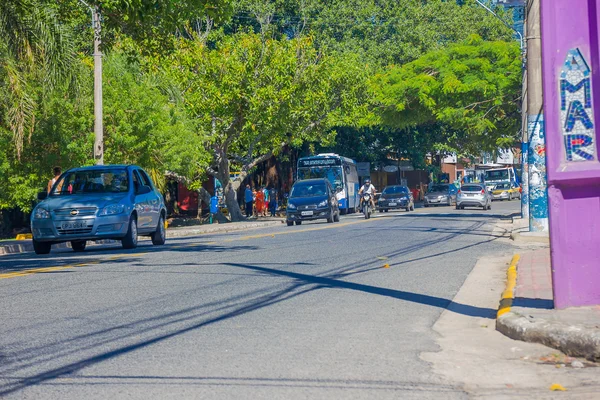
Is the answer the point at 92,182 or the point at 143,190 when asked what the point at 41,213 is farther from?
the point at 143,190

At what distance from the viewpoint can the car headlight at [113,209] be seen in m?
18.4

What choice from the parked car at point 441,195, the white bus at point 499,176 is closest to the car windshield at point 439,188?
the parked car at point 441,195

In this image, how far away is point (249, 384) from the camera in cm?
615

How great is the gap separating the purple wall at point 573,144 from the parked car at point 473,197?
45.7 metres

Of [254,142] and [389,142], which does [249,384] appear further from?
[389,142]

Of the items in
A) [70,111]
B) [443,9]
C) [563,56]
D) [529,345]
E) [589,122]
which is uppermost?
[443,9]

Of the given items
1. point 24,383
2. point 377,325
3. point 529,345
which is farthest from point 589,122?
point 24,383

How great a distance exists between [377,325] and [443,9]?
5779cm

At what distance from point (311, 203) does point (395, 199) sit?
1870 cm

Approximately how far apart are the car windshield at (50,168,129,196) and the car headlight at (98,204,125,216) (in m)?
1.06

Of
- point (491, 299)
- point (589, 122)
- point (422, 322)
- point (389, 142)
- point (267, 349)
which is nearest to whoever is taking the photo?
point (267, 349)

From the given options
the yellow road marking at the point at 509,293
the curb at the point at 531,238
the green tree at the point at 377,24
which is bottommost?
the yellow road marking at the point at 509,293

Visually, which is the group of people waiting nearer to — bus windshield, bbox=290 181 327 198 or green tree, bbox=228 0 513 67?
green tree, bbox=228 0 513 67

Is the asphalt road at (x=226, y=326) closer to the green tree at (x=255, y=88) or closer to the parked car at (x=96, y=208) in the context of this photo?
the parked car at (x=96, y=208)
